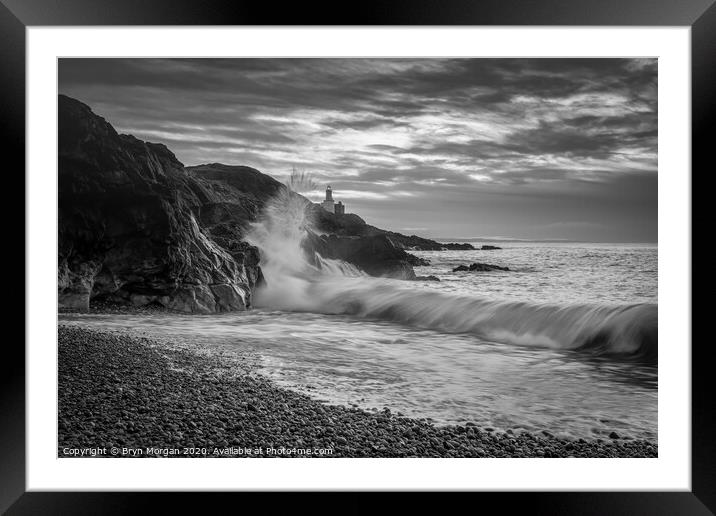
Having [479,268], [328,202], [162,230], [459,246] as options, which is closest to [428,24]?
[328,202]

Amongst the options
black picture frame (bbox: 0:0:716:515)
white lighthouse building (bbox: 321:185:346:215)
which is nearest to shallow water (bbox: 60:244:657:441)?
black picture frame (bbox: 0:0:716:515)

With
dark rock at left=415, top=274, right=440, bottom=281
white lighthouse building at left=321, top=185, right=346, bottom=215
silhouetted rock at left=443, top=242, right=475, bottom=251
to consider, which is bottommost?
dark rock at left=415, top=274, right=440, bottom=281

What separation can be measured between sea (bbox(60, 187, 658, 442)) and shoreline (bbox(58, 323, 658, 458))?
0.10m

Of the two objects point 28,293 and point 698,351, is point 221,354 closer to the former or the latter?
point 28,293

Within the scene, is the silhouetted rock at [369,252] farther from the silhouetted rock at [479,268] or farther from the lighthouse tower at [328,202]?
the silhouetted rock at [479,268]

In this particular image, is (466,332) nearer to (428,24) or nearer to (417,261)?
(417,261)

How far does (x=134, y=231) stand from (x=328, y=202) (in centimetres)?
165

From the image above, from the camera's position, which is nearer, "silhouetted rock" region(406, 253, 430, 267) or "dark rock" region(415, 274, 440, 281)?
"silhouetted rock" region(406, 253, 430, 267)

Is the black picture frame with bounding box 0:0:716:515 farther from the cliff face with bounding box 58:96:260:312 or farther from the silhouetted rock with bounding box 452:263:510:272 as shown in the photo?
the silhouetted rock with bounding box 452:263:510:272

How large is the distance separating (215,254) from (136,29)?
7.35 ft

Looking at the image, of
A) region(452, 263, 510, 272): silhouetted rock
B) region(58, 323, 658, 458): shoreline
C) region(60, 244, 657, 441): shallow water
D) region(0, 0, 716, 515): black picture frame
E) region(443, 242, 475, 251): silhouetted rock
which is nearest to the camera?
region(0, 0, 716, 515): black picture frame

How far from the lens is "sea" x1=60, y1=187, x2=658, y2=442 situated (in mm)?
2713

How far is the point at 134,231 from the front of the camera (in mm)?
3781

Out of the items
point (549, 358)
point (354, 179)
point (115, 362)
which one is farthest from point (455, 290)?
point (115, 362)
